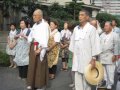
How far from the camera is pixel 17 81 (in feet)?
38.1

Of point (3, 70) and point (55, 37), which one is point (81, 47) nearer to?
point (55, 37)

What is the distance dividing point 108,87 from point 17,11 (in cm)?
1776

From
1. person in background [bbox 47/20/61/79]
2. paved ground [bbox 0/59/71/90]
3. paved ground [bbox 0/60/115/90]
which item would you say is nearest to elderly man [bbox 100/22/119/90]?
paved ground [bbox 0/60/115/90]

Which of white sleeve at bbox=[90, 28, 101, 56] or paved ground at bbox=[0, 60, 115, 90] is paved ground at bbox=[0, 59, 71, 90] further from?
white sleeve at bbox=[90, 28, 101, 56]

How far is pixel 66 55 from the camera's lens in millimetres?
13273

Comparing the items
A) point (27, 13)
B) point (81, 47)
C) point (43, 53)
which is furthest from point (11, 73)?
→ point (27, 13)

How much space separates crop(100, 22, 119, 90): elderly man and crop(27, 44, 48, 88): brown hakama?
146cm

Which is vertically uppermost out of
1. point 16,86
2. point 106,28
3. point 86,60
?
point 106,28

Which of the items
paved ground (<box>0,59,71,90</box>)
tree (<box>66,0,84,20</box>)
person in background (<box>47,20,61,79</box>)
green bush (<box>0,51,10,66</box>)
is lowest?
paved ground (<box>0,59,71,90</box>)

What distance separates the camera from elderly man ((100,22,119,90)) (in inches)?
397

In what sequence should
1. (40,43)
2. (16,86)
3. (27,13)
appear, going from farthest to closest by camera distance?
(27,13) → (16,86) → (40,43)

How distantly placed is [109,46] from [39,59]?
172 centimetres

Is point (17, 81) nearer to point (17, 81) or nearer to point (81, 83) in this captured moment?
point (17, 81)

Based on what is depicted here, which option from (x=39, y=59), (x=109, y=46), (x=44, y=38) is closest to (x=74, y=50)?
(x=44, y=38)
